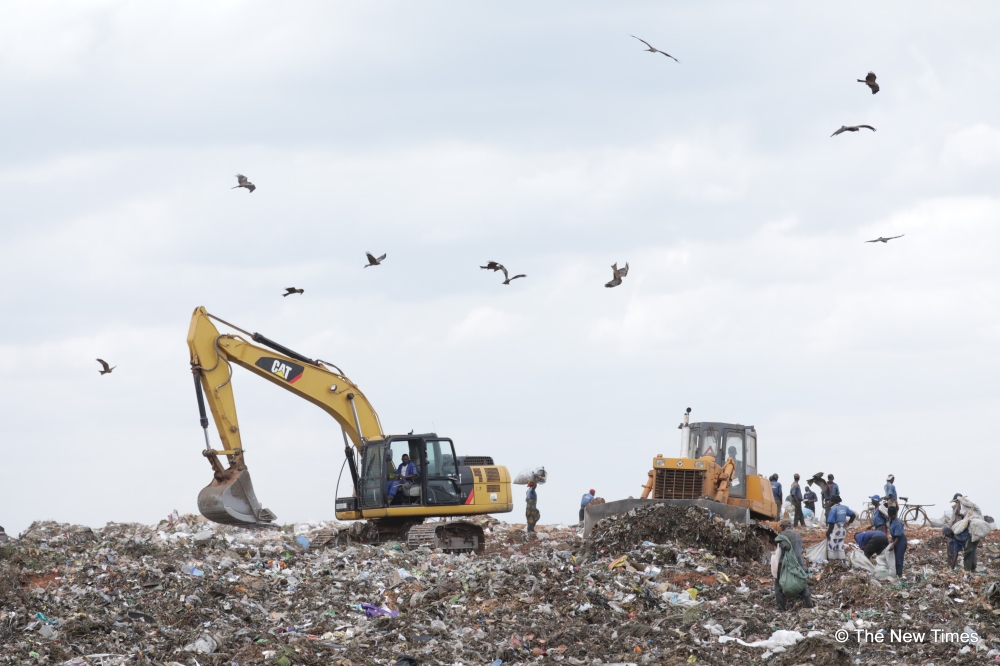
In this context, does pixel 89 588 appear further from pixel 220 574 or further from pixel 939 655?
pixel 939 655

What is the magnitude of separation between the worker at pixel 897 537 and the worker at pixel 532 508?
8863mm

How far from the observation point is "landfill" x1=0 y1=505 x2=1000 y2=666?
11625 mm

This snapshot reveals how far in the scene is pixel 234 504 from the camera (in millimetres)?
17234

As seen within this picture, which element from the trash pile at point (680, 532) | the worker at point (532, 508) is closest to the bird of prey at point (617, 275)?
the trash pile at point (680, 532)

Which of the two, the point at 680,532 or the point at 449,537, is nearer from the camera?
the point at 680,532

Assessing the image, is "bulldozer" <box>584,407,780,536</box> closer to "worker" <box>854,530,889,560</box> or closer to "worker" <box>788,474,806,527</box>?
"worker" <box>854,530,889,560</box>

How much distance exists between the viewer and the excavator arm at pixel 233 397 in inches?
683

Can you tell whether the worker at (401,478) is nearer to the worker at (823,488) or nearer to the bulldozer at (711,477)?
the bulldozer at (711,477)

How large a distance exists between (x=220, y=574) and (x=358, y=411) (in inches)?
194

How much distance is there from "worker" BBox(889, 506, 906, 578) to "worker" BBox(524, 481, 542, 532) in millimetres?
8863

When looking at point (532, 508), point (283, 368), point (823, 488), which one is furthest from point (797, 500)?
point (283, 368)

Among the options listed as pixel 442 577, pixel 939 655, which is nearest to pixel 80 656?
pixel 442 577

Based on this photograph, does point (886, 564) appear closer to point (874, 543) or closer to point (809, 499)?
point (874, 543)

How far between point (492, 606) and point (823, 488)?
12.5m
